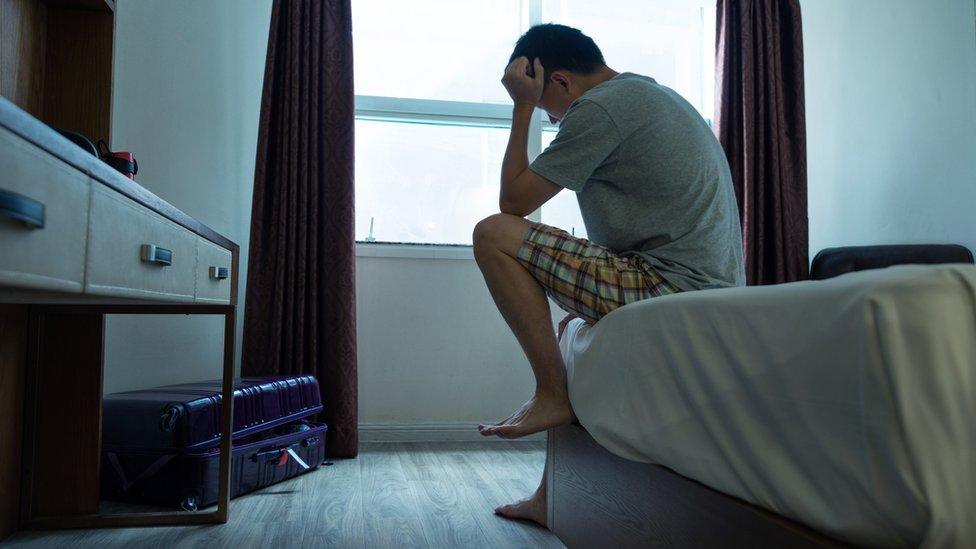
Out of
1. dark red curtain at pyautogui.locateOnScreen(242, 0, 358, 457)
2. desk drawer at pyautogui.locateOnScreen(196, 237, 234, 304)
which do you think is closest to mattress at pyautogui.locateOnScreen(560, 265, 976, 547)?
desk drawer at pyautogui.locateOnScreen(196, 237, 234, 304)

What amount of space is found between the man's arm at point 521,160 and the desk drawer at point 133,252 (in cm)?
65

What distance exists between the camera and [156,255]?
3.70ft

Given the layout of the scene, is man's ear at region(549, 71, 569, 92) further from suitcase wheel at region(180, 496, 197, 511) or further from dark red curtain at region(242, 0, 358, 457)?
suitcase wheel at region(180, 496, 197, 511)

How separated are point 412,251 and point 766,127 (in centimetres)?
158

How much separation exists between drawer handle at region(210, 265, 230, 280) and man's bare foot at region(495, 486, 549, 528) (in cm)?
87

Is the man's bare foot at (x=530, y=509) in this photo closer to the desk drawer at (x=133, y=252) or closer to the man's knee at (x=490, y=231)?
the man's knee at (x=490, y=231)

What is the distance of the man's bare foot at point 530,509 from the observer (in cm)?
166

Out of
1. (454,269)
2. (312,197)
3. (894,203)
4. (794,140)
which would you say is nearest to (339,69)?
(312,197)

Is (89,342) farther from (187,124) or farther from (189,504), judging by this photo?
(187,124)

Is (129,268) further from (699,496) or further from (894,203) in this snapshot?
(894,203)

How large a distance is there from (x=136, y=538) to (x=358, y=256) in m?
1.50

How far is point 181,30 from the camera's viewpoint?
2375 mm

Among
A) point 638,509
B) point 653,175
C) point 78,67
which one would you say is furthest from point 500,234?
point 78,67

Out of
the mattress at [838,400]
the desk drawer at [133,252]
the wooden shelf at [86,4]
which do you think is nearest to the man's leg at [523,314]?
the mattress at [838,400]
